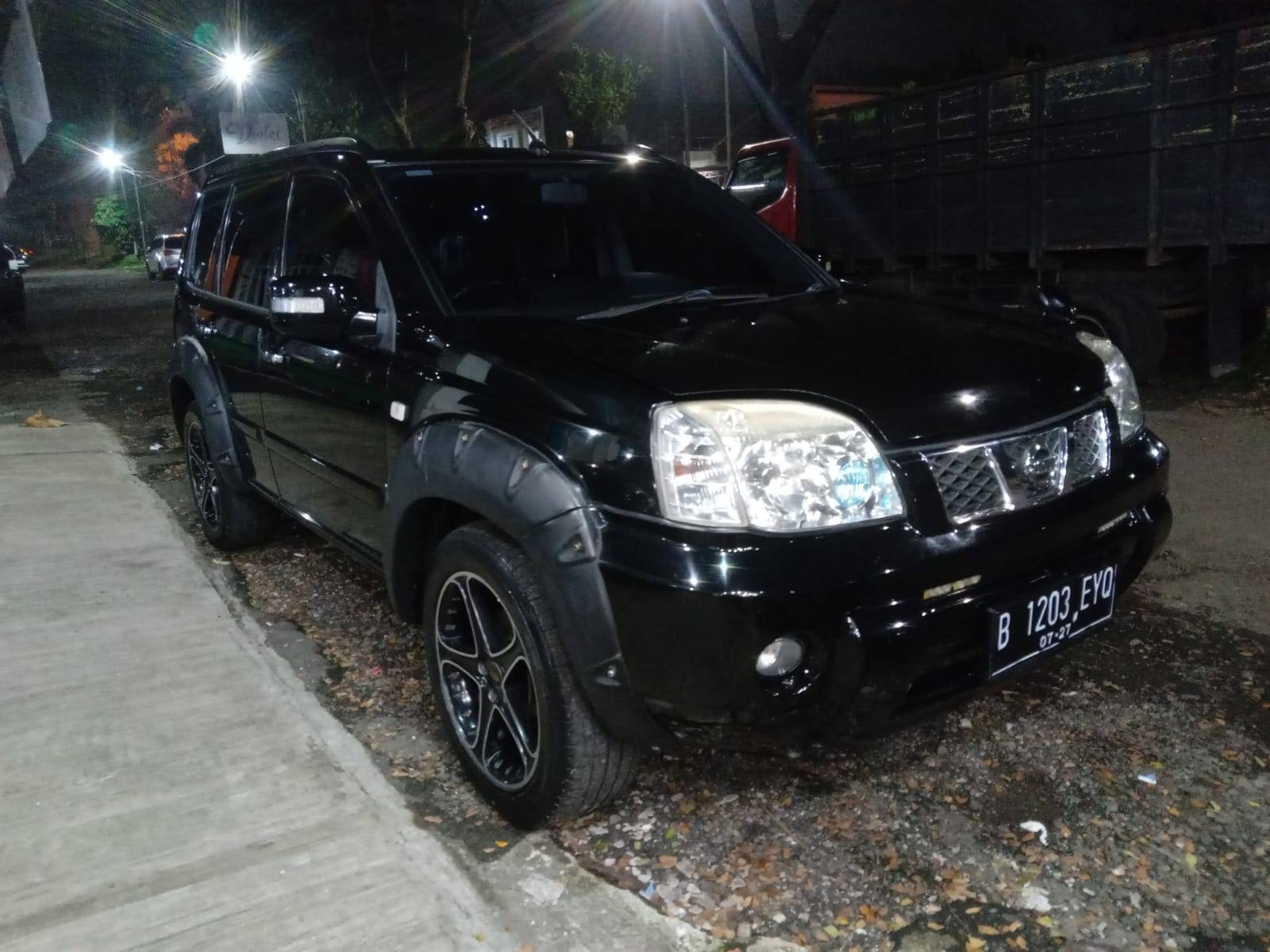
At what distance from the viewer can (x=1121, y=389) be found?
2.93 m

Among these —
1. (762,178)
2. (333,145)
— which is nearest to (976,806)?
(333,145)

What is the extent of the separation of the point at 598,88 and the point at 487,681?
2225 centimetres

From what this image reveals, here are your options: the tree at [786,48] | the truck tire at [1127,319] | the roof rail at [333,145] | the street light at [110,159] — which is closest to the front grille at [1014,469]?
the roof rail at [333,145]

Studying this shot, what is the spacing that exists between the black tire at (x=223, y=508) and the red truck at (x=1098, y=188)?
3.64m

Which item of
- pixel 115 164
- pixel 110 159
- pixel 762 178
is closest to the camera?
pixel 762 178

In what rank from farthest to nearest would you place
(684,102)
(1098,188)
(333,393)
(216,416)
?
(684,102) → (1098,188) → (216,416) → (333,393)

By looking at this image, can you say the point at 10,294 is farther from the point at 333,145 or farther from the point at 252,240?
the point at 333,145

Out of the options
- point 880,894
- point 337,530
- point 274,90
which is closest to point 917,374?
point 880,894

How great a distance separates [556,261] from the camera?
11.1ft

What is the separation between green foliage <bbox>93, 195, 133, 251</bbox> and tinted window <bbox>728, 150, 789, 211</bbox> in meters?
50.4

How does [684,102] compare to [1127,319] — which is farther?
[684,102]

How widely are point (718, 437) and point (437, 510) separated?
0.98 metres

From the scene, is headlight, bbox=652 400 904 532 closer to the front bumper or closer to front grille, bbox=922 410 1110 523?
the front bumper

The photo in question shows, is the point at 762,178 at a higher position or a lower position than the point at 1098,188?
higher
